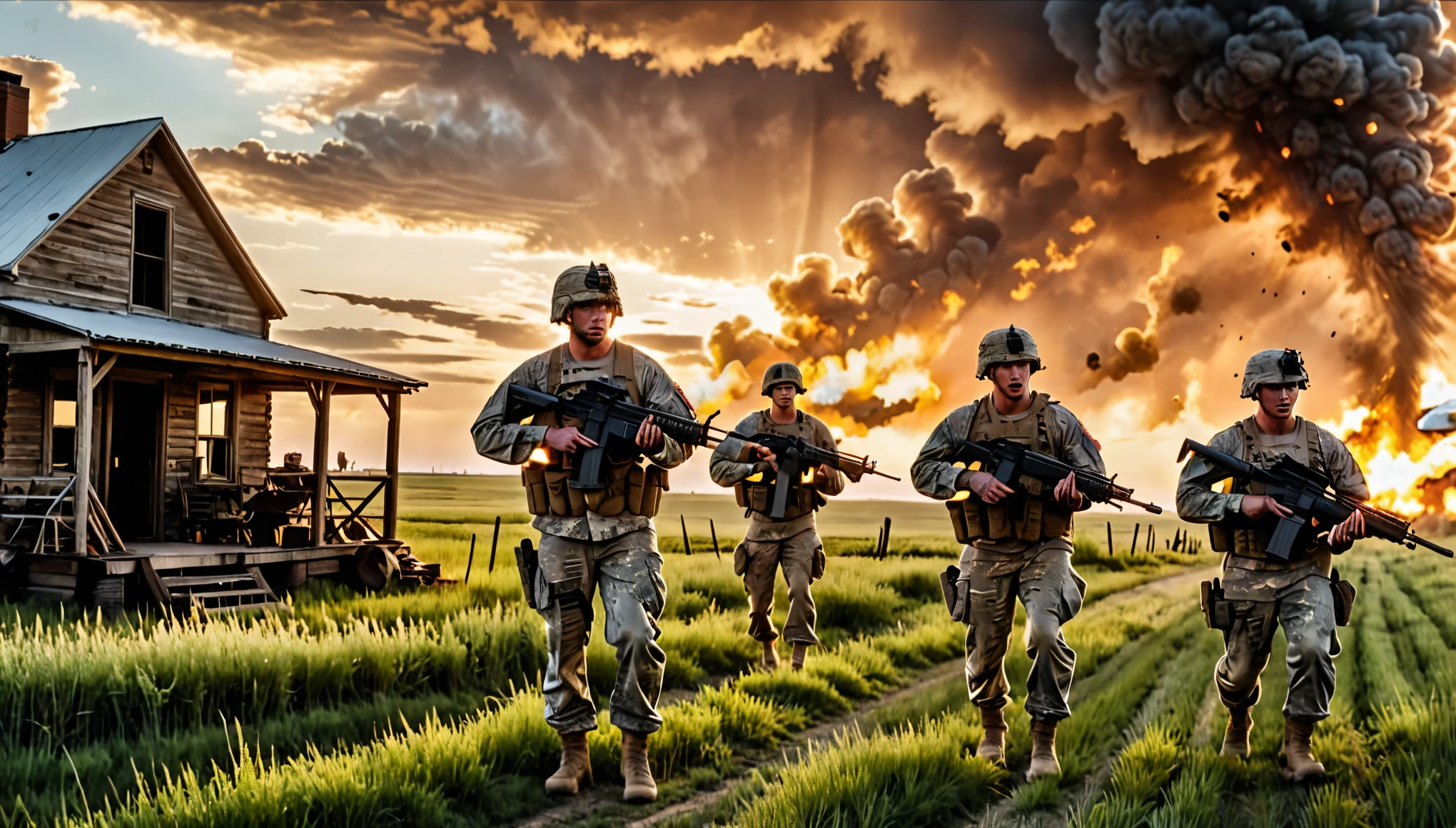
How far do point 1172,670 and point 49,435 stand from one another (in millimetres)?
17099

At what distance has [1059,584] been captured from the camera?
6684mm

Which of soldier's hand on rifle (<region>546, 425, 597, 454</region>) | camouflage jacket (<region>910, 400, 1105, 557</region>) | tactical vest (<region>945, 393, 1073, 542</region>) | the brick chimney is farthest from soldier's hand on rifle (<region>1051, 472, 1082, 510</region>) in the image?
the brick chimney

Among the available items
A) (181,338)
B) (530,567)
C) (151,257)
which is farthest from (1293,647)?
(151,257)

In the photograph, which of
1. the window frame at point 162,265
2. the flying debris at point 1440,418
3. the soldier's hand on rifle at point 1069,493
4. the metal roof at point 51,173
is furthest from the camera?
the flying debris at point 1440,418

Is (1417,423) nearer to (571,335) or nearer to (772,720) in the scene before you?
(772,720)

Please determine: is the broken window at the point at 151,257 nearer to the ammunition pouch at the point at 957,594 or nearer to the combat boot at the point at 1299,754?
the ammunition pouch at the point at 957,594

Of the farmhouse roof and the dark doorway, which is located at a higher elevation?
the farmhouse roof

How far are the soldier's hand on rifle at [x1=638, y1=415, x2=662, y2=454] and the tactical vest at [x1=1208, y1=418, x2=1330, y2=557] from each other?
3.78 metres

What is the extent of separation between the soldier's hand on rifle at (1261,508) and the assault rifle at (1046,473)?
1.91 ft

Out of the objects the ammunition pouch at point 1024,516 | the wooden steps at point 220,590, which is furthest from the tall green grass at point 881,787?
the wooden steps at point 220,590

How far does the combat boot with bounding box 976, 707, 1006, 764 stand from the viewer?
22.5 ft

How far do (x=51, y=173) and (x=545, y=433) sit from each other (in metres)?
17.5

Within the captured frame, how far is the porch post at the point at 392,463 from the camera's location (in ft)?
61.4

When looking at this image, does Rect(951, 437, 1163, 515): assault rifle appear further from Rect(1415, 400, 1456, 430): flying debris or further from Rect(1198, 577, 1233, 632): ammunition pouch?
Rect(1415, 400, 1456, 430): flying debris
